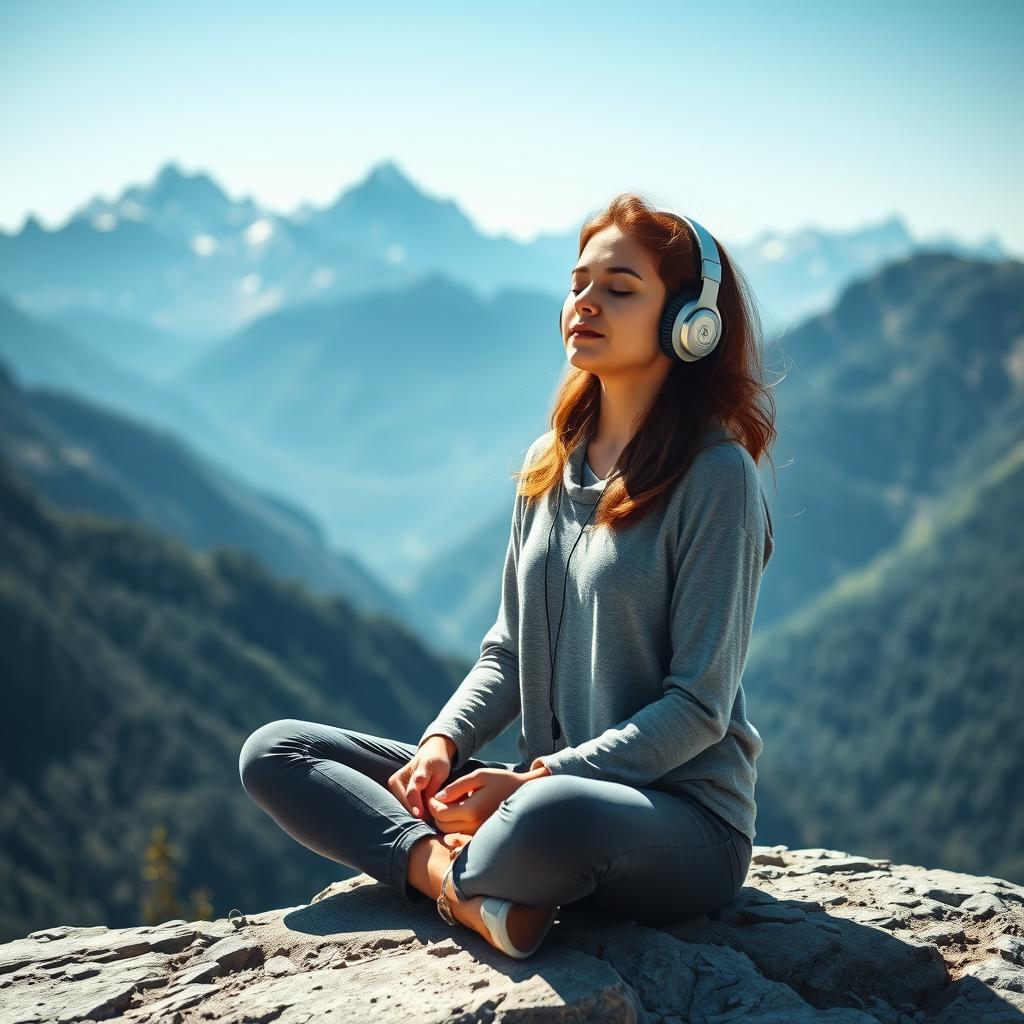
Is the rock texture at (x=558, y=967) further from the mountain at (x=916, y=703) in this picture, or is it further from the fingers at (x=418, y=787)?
the mountain at (x=916, y=703)

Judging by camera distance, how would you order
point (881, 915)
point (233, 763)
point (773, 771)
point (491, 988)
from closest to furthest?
point (491, 988) < point (881, 915) < point (233, 763) < point (773, 771)

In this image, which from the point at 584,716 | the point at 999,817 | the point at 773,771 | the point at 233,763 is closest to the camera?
the point at 584,716

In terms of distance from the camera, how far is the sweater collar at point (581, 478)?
15.8 ft

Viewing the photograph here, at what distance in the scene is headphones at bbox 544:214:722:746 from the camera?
4.73 m

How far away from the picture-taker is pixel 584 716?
4.87 m

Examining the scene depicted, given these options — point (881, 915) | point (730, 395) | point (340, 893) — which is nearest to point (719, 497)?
point (730, 395)

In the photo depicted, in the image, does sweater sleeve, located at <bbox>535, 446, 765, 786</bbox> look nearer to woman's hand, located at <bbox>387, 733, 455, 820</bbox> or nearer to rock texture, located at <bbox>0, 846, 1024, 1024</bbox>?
woman's hand, located at <bbox>387, 733, 455, 820</bbox>

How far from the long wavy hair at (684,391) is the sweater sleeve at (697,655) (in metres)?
0.25

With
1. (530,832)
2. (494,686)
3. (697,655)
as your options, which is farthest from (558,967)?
(494,686)

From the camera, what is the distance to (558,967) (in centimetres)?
417

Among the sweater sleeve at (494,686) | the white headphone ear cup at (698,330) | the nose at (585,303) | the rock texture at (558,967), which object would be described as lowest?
the rock texture at (558,967)

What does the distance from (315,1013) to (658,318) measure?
3.06m

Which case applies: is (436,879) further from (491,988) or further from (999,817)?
(999,817)

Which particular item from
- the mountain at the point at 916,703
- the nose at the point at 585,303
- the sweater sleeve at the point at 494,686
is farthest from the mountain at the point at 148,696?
the nose at the point at 585,303
